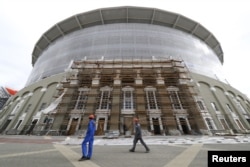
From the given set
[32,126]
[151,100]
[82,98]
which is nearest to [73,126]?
[82,98]

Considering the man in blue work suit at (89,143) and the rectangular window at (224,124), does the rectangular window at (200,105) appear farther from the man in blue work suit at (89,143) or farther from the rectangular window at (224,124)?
the man in blue work suit at (89,143)

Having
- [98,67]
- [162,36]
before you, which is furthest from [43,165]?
[162,36]

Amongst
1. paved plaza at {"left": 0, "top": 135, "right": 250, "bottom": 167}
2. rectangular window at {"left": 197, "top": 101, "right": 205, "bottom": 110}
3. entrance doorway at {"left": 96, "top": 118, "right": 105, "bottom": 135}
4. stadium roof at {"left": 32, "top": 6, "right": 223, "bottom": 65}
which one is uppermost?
stadium roof at {"left": 32, "top": 6, "right": 223, "bottom": 65}

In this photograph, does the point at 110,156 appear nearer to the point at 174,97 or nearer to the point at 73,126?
the point at 73,126

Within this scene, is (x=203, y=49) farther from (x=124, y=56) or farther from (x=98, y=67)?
(x=98, y=67)

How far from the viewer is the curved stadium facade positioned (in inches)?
799

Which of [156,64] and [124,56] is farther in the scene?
[124,56]

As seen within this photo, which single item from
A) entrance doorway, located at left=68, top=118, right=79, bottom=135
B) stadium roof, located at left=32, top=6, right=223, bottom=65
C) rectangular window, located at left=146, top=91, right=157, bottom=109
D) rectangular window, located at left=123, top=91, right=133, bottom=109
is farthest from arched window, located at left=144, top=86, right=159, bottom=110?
stadium roof, located at left=32, top=6, right=223, bottom=65

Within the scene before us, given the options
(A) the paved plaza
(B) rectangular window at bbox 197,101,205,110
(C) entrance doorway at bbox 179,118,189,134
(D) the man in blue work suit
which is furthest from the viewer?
(B) rectangular window at bbox 197,101,205,110

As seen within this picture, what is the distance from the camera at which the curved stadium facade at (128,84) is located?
20297 millimetres

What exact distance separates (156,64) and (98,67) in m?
8.35

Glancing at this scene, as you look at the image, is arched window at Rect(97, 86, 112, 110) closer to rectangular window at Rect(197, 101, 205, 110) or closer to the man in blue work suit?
rectangular window at Rect(197, 101, 205, 110)

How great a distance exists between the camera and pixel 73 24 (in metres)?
36.8

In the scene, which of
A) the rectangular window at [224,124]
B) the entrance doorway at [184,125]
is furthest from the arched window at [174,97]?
the rectangular window at [224,124]
